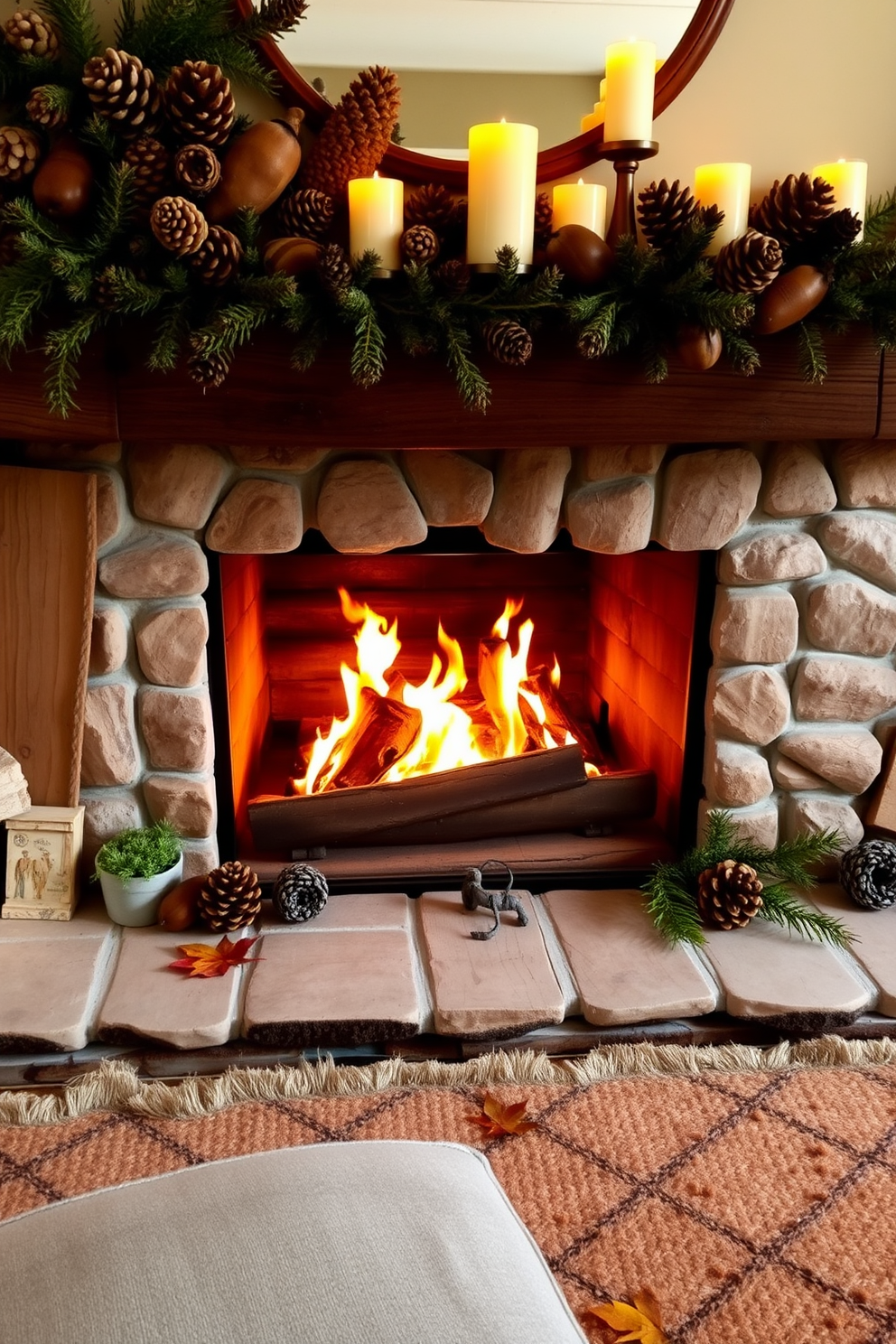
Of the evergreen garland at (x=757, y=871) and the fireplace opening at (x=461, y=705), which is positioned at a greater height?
the fireplace opening at (x=461, y=705)

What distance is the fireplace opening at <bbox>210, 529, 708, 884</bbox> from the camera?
6.66ft

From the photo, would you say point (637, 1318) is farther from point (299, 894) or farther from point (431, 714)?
point (431, 714)

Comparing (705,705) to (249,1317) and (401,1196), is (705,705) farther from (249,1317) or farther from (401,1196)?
(249,1317)

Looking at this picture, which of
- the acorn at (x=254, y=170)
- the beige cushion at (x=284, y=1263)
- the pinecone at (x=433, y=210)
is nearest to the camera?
the beige cushion at (x=284, y=1263)

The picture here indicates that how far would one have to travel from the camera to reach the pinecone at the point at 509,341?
5.02 ft

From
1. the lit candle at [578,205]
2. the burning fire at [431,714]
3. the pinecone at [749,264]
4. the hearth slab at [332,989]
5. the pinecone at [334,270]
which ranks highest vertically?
the lit candle at [578,205]

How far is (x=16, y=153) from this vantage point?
57.5 inches

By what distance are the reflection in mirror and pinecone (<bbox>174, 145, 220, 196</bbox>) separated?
0.28 m

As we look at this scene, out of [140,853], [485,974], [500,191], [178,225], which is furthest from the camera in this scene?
[140,853]

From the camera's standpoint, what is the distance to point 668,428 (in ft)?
5.49

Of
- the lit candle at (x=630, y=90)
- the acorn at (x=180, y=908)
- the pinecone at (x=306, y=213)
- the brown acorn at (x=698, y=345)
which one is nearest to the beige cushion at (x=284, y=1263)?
the acorn at (x=180, y=908)

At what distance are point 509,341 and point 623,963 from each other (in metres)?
0.98

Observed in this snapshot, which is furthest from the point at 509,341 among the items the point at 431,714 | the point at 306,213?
the point at 431,714

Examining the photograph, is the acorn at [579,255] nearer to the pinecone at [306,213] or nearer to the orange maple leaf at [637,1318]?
the pinecone at [306,213]
